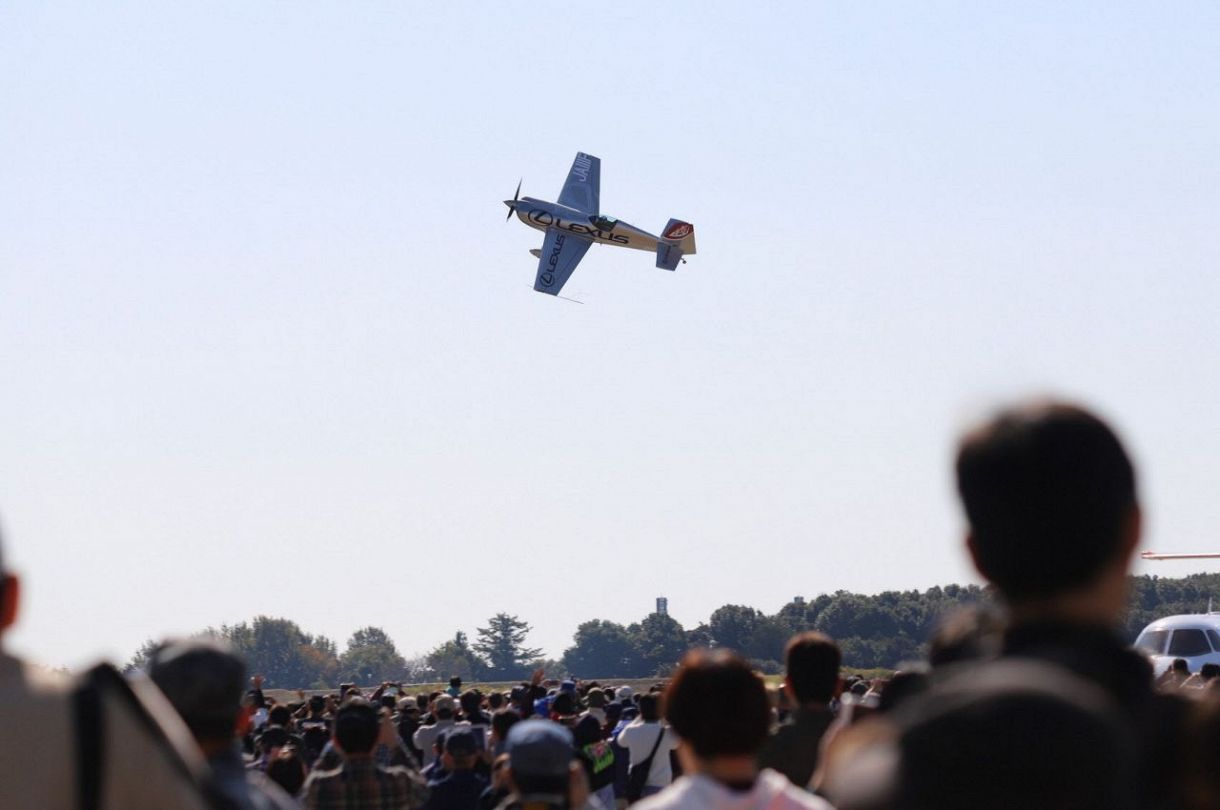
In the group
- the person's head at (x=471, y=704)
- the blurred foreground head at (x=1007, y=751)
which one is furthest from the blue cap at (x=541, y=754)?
the person's head at (x=471, y=704)

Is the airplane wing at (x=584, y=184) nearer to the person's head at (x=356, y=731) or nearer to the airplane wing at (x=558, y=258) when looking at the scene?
the airplane wing at (x=558, y=258)

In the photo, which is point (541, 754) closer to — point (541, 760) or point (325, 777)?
point (541, 760)

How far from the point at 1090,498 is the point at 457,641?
187 m

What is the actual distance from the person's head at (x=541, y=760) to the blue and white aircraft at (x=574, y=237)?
208 ft

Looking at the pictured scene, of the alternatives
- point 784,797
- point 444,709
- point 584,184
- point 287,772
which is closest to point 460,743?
point 287,772

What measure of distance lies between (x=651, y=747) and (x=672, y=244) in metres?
57.9

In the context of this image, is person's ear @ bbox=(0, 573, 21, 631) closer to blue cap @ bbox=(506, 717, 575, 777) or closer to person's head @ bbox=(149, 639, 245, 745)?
person's head @ bbox=(149, 639, 245, 745)

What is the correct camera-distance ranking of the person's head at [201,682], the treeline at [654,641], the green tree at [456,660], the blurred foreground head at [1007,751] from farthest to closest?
1. the green tree at [456,660]
2. the treeline at [654,641]
3. the person's head at [201,682]
4. the blurred foreground head at [1007,751]

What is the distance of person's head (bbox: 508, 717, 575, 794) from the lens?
6316mm

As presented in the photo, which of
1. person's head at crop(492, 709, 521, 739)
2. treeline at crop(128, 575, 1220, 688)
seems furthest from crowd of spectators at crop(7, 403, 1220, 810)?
treeline at crop(128, 575, 1220, 688)

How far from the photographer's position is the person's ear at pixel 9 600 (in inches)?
131

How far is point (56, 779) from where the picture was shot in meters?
3.11

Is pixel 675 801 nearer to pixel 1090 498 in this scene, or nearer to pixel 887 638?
pixel 1090 498

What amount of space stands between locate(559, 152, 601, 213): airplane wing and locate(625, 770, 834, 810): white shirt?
243ft
